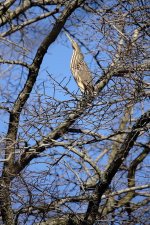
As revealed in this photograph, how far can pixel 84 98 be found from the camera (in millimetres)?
4508

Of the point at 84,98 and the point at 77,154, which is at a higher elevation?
the point at 77,154

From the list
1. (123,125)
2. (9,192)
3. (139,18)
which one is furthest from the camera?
(123,125)

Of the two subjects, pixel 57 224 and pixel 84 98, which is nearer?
pixel 84 98

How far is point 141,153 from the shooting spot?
827 centimetres

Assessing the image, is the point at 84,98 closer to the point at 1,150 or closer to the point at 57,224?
the point at 1,150

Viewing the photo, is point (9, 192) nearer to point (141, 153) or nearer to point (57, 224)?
point (57, 224)

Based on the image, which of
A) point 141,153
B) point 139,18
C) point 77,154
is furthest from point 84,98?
point 141,153

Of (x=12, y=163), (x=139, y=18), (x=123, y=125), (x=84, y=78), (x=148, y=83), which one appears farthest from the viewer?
(x=123, y=125)

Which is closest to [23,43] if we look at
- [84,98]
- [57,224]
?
[57,224]

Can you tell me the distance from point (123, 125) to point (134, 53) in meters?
4.58

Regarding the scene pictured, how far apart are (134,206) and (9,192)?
3.24 metres

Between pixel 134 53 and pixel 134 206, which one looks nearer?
pixel 134 53

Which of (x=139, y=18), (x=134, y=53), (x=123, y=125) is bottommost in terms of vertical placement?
(x=134, y=53)

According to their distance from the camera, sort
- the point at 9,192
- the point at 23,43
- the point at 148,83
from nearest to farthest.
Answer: the point at 148,83, the point at 9,192, the point at 23,43
